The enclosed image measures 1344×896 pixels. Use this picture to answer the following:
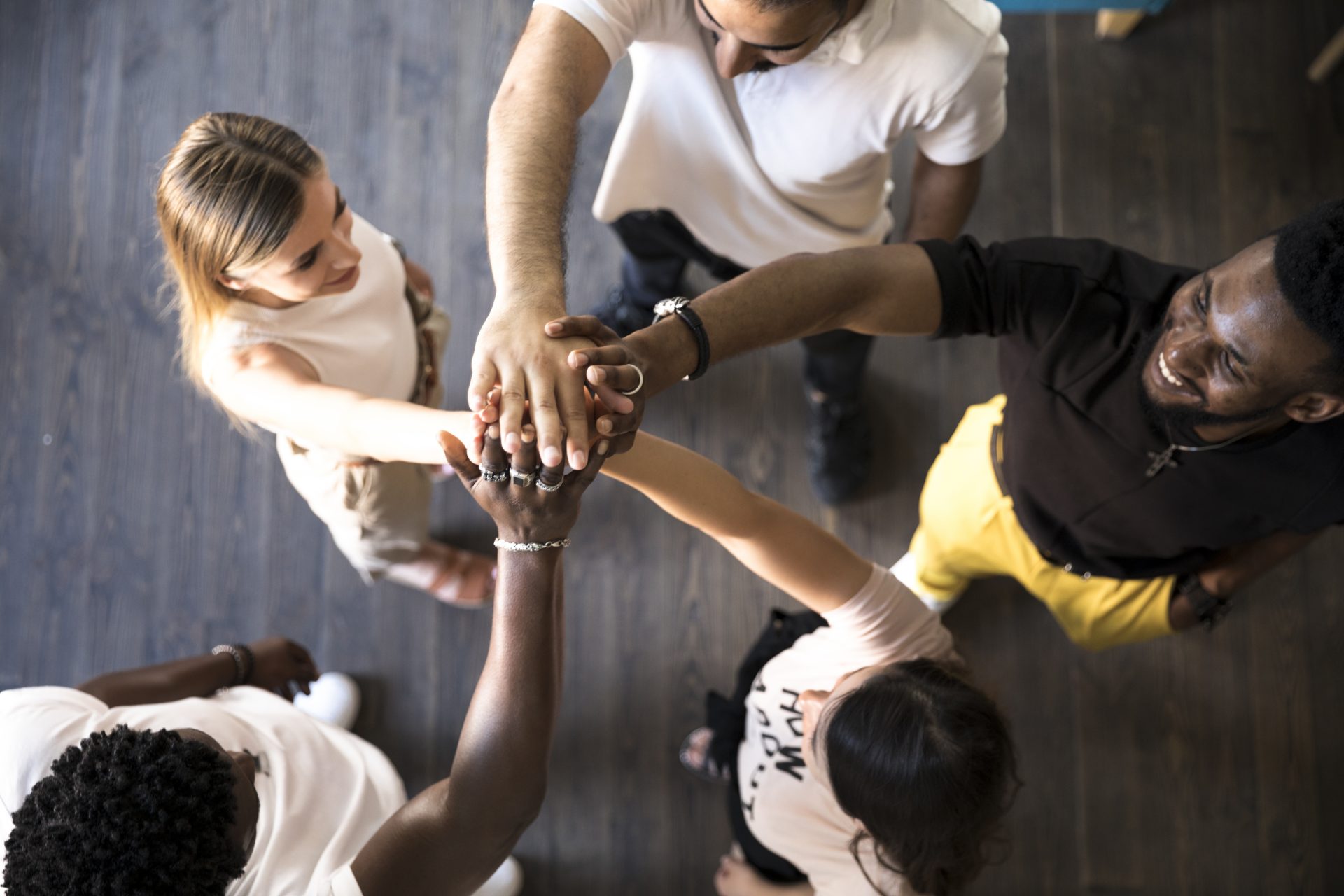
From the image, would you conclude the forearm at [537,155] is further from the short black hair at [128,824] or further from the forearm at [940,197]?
the short black hair at [128,824]

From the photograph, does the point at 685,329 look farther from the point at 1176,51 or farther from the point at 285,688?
the point at 1176,51

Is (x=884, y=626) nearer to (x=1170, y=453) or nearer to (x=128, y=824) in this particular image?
(x=1170, y=453)

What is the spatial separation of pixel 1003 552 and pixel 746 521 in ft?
2.32

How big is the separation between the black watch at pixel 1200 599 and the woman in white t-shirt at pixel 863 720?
0.53m

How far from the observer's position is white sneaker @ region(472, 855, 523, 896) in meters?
2.00

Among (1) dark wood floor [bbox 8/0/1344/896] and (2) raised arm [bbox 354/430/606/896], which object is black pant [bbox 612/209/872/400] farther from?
(2) raised arm [bbox 354/430/606/896]

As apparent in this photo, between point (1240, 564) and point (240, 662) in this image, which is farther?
point (240, 662)

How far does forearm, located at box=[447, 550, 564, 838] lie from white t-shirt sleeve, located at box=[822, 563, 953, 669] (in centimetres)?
47

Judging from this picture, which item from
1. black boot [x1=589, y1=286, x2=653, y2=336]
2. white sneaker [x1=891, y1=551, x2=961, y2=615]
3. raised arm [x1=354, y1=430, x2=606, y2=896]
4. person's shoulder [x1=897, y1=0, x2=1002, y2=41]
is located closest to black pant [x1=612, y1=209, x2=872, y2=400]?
black boot [x1=589, y1=286, x2=653, y2=336]

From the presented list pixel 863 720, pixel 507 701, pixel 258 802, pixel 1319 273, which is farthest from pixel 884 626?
pixel 258 802

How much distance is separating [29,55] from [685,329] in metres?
2.40

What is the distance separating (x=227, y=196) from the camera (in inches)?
56.4

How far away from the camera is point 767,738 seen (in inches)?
63.9

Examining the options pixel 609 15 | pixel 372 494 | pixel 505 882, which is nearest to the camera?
pixel 609 15
